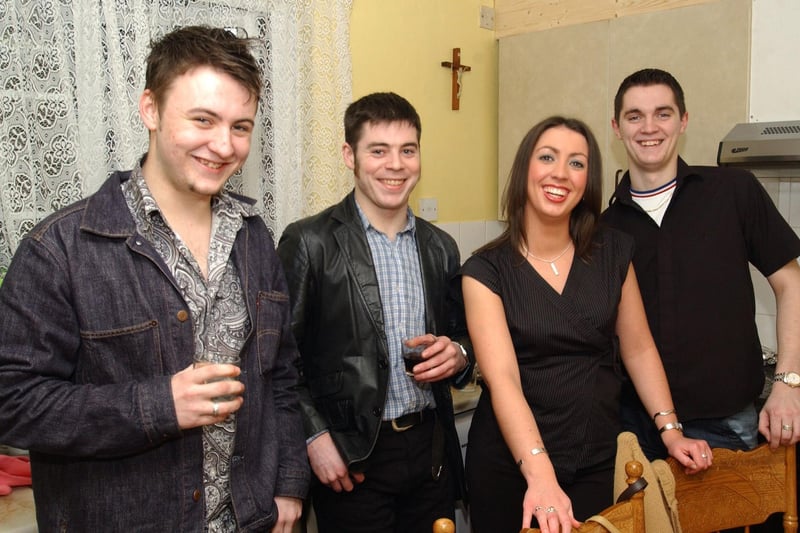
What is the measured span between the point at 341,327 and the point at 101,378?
25.5 inches

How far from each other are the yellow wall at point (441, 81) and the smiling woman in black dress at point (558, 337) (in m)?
1.33

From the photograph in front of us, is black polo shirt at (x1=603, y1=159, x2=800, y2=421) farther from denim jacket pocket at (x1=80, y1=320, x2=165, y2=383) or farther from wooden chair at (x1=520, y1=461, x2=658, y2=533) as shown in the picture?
denim jacket pocket at (x1=80, y1=320, x2=165, y2=383)

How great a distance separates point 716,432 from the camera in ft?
6.00

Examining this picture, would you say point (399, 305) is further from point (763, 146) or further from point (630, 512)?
point (763, 146)

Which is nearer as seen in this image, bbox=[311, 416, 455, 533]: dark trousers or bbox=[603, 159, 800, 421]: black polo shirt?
bbox=[311, 416, 455, 533]: dark trousers

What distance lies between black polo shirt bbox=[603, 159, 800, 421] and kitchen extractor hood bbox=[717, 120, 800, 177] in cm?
56

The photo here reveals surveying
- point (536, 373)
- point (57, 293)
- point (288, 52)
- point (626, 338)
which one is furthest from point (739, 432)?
point (288, 52)

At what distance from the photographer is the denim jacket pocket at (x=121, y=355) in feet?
3.71

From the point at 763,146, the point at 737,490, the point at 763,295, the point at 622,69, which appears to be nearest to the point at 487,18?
the point at 622,69

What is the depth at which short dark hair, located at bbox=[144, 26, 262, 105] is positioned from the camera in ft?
3.90

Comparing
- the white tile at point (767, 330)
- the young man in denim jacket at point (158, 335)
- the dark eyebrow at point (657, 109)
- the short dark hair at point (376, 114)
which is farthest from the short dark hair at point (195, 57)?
the white tile at point (767, 330)

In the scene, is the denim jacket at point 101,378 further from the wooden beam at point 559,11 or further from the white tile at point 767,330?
the wooden beam at point 559,11

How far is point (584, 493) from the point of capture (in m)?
1.54

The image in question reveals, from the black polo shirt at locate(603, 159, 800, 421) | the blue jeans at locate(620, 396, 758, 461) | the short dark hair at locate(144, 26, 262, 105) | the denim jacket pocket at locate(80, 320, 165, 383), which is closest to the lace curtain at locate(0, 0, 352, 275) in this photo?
the short dark hair at locate(144, 26, 262, 105)
